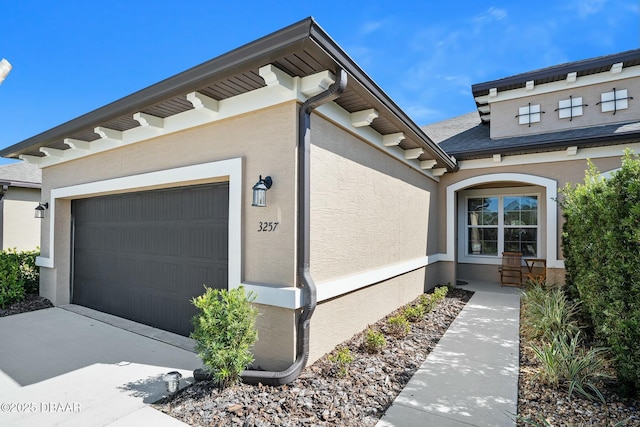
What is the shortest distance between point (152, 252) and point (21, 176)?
9281mm

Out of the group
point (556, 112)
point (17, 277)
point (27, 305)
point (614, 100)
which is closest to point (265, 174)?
point (27, 305)

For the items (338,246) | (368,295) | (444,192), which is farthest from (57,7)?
(444,192)

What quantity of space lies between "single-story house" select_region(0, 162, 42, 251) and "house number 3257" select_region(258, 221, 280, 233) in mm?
10003

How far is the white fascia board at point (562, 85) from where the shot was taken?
26.0 ft

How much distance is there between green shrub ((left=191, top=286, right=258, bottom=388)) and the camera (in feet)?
10.3

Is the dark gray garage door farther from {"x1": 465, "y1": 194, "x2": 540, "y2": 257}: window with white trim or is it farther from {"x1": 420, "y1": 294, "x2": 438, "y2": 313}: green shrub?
{"x1": 465, "y1": 194, "x2": 540, "y2": 257}: window with white trim

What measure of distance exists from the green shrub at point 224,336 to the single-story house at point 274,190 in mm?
388

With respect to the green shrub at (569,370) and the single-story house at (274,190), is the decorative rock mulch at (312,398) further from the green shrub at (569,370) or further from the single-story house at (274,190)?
the green shrub at (569,370)

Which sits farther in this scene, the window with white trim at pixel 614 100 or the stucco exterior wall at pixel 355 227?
the window with white trim at pixel 614 100

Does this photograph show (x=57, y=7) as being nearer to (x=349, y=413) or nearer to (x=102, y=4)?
(x=102, y=4)

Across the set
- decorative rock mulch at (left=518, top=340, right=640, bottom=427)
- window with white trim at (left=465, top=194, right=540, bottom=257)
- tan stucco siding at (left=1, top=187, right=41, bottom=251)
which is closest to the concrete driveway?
decorative rock mulch at (left=518, top=340, right=640, bottom=427)

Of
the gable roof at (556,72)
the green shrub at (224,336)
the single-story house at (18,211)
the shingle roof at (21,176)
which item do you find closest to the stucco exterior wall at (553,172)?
the gable roof at (556,72)

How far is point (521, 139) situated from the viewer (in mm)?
8406

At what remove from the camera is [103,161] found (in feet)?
19.8
